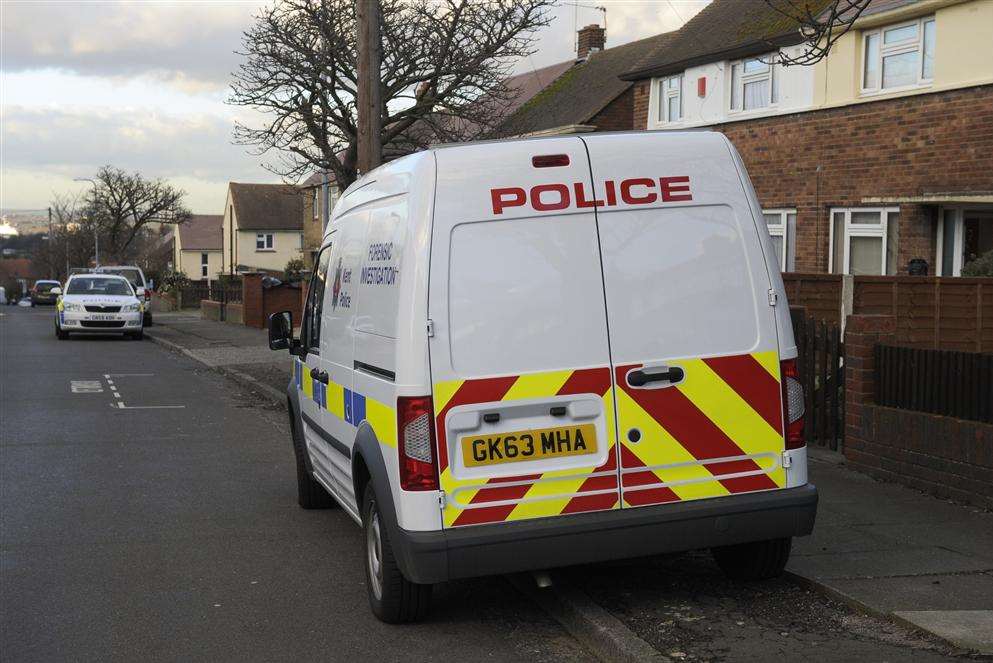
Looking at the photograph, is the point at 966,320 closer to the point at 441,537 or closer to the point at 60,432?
the point at 441,537

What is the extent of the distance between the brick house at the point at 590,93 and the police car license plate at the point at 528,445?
23.5m

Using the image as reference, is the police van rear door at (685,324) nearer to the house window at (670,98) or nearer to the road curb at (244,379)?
the road curb at (244,379)

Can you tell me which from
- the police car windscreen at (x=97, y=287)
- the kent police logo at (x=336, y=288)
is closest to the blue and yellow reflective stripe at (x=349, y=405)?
the kent police logo at (x=336, y=288)

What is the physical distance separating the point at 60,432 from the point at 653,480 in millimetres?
8993

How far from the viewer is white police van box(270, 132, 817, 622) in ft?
17.1

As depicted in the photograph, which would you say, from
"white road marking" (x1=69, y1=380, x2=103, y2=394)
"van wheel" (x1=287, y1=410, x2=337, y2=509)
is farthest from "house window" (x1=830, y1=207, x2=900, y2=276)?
"van wheel" (x1=287, y1=410, x2=337, y2=509)

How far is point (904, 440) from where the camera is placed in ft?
27.5

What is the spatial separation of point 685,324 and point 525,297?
2.53ft

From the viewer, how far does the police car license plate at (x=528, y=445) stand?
5.21m

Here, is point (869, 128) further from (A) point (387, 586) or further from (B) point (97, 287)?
(B) point (97, 287)

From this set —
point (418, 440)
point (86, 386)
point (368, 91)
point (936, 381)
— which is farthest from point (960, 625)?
point (86, 386)

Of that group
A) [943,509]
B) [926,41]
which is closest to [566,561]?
[943,509]

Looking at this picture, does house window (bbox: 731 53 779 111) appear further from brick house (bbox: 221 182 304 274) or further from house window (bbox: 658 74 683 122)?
brick house (bbox: 221 182 304 274)

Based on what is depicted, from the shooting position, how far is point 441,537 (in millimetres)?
5152
